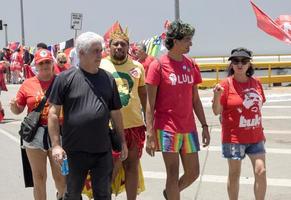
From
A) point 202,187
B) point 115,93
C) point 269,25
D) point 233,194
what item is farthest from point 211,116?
point 115,93

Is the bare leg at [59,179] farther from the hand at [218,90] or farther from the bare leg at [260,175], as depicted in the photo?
the bare leg at [260,175]

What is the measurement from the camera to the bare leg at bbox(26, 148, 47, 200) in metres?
5.18

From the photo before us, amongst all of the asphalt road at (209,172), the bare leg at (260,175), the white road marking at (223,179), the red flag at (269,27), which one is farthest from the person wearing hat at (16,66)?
the bare leg at (260,175)

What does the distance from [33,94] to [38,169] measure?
0.72 meters

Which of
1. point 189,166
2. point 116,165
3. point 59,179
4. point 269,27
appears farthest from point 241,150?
point 269,27

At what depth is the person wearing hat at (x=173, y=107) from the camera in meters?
5.11

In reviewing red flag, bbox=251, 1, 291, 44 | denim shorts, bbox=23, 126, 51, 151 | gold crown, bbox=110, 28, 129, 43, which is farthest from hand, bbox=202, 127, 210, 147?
red flag, bbox=251, 1, 291, 44

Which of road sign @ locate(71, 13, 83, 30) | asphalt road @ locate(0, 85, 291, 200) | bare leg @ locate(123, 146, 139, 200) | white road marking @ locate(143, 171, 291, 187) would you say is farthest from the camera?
road sign @ locate(71, 13, 83, 30)

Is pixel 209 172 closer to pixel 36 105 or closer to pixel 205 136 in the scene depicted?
pixel 205 136

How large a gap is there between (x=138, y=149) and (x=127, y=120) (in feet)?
1.05

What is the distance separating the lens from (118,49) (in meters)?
5.31

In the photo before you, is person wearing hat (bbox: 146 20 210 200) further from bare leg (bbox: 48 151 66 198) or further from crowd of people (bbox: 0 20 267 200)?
bare leg (bbox: 48 151 66 198)

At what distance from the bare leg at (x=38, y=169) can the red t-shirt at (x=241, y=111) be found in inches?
70.1

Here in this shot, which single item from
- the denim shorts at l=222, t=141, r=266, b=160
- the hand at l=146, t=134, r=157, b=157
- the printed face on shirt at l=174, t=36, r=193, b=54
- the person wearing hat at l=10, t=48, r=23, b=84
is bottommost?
the person wearing hat at l=10, t=48, r=23, b=84
